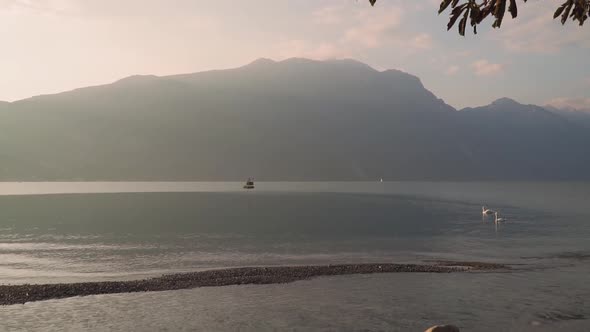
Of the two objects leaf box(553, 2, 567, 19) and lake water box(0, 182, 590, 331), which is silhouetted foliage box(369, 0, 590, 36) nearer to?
leaf box(553, 2, 567, 19)

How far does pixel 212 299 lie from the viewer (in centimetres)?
2823

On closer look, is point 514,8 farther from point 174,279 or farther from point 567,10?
point 174,279

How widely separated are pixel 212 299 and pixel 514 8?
24.6 m

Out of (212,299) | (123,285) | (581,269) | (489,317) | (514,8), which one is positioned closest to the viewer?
(514,8)

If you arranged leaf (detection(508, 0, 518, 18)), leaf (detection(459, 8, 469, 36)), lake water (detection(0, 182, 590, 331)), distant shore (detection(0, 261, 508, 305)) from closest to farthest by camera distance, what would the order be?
leaf (detection(508, 0, 518, 18)) → leaf (detection(459, 8, 469, 36)) → lake water (detection(0, 182, 590, 331)) → distant shore (detection(0, 261, 508, 305))

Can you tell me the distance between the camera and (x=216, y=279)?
3350 centimetres

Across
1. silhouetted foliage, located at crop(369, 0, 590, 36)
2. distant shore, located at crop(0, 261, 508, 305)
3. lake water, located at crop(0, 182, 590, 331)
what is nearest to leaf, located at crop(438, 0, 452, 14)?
silhouetted foliage, located at crop(369, 0, 590, 36)

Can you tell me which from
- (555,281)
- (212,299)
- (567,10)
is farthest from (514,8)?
(555,281)

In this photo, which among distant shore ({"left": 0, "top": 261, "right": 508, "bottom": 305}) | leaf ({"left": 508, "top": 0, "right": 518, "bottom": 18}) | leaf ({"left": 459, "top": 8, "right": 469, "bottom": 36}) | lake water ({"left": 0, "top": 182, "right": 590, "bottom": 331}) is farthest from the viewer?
distant shore ({"left": 0, "top": 261, "right": 508, "bottom": 305})

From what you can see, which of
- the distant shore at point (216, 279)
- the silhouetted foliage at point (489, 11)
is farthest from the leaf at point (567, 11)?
the distant shore at point (216, 279)

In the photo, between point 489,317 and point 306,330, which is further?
point 489,317

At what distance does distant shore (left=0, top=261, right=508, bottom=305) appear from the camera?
2880cm

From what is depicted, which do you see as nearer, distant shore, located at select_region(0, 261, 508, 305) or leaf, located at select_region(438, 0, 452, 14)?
leaf, located at select_region(438, 0, 452, 14)

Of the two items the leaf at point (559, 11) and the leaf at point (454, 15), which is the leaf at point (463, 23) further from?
the leaf at point (559, 11)
